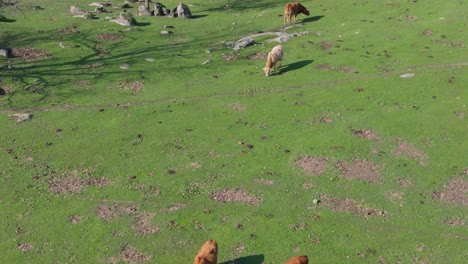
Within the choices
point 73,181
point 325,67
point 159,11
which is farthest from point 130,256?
point 159,11

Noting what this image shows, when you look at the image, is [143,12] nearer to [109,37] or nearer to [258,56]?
[109,37]

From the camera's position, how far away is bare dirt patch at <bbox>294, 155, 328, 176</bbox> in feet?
85.9

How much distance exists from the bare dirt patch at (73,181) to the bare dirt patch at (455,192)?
1721 centimetres

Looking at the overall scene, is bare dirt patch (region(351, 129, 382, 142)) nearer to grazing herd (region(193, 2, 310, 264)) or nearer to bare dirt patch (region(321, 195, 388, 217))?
bare dirt patch (region(321, 195, 388, 217))

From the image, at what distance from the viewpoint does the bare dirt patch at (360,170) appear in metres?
25.6

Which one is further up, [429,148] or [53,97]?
[53,97]

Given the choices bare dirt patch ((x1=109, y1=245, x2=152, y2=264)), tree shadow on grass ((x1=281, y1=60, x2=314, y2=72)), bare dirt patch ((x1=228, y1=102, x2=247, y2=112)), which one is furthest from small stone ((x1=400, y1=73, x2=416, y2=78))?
bare dirt patch ((x1=109, y1=245, x2=152, y2=264))

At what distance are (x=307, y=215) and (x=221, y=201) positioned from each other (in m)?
4.32

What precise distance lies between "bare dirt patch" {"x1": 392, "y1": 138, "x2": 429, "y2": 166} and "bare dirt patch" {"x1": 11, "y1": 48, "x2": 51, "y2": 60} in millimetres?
29839

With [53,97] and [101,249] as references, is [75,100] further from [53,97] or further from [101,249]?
[101,249]

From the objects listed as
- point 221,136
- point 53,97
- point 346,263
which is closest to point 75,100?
point 53,97

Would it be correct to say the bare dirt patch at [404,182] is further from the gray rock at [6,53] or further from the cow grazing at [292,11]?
the gray rock at [6,53]

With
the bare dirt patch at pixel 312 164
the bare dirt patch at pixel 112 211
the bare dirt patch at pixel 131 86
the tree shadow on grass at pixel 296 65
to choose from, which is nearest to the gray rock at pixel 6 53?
the bare dirt patch at pixel 131 86

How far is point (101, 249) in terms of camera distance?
2102 cm
